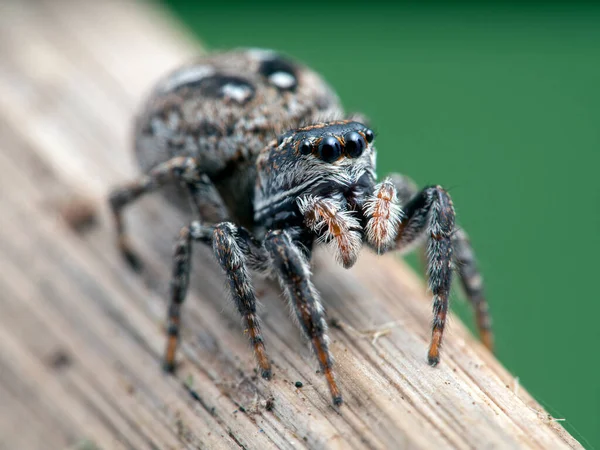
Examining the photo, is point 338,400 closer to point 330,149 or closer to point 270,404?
point 270,404

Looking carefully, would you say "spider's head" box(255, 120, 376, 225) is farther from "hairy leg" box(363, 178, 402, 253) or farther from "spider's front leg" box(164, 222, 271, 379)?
"spider's front leg" box(164, 222, 271, 379)

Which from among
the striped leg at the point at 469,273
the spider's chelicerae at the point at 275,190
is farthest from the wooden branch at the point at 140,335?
the striped leg at the point at 469,273

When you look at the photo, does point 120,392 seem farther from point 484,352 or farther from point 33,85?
point 33,85

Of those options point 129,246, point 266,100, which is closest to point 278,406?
point 129,246

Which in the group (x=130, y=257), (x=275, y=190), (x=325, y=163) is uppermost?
(x=325, y=163)

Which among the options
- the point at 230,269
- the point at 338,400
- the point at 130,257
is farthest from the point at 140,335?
the point at 338,400

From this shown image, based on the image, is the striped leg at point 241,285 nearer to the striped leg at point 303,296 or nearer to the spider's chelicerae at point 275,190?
the spider's chelicerae at point 275,190

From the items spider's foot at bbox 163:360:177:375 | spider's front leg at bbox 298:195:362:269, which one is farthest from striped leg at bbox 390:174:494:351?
spider's foot at bbox 163:360:177:375
